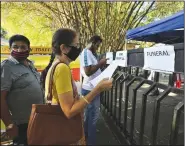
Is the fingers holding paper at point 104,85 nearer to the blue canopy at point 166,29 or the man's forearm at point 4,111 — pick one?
the man's forearm at point 4,111

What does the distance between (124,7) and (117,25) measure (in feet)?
2.93

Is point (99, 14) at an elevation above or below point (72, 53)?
above

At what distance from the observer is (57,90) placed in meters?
1.59

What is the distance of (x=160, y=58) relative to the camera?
236 cm

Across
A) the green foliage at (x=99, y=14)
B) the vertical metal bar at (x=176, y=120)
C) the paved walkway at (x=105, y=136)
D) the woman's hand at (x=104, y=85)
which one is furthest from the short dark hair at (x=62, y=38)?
the green foliage at (x=99, y=14)

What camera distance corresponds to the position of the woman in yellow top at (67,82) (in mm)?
1576

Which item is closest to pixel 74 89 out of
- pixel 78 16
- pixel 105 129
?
pixel 105 129

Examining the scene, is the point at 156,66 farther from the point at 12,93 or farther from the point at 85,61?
the point at 12,93

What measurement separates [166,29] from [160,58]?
313 centimetres

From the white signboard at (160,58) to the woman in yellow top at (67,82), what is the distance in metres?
0.76

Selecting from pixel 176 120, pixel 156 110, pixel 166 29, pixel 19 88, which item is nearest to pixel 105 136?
pixel 156 110

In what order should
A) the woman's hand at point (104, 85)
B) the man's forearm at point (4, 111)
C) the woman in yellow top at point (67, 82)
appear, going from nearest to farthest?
the woman in yellow top at point (67, 82)
the woman's hand at point (104, 85)
the man's forearm at point (4, 111)

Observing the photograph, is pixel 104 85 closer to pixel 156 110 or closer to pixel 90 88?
pixel 156 110

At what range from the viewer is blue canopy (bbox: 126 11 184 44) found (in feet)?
15.6
